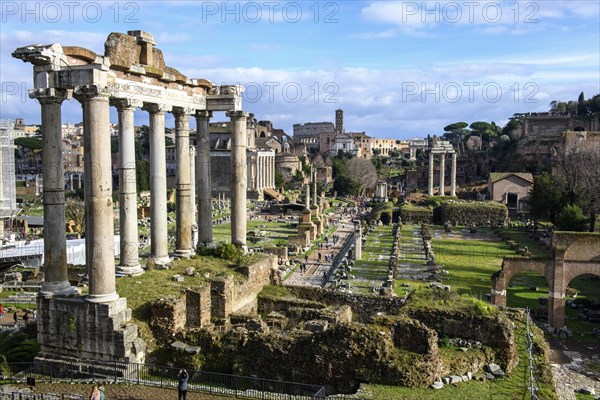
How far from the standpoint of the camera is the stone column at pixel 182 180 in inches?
804

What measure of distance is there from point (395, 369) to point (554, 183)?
5494 cm

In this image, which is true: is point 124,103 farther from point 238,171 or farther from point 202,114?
point 238,171

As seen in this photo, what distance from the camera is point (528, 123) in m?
115

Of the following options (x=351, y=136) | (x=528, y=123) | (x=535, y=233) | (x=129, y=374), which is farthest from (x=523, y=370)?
(x=351, y=136)

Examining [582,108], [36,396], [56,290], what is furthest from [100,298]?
[582,108]

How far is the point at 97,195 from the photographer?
14.5 meters

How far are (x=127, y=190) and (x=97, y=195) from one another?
3.10 metres

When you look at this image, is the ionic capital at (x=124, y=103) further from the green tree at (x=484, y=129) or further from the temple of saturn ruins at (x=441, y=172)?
the green tree at (x=484, y=129)

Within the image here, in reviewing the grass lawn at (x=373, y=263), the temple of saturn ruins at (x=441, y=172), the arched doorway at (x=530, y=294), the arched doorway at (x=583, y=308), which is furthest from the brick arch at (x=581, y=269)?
the temple of saturn ruins at (x=441, y=172)

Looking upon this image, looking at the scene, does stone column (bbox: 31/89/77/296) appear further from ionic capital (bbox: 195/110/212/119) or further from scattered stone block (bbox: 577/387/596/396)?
scattered stone block (bbox: 577/387/596/396)

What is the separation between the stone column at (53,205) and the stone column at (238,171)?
23.5ft

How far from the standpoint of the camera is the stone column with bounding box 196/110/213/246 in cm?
2166

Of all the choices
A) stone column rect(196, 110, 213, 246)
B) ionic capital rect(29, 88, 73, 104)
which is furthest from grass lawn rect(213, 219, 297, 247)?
ionic capital rect(29, 88, 73, 104)

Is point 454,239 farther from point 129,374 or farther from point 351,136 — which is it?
point 351,136
